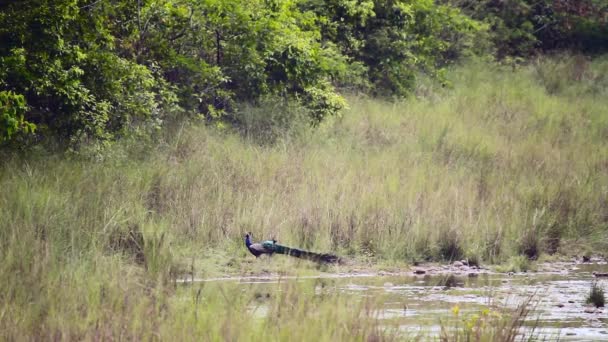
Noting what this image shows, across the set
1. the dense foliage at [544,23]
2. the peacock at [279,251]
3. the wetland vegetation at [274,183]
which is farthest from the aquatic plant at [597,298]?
the dense foliage at [544,23]

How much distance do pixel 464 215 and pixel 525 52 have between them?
14.6 metres

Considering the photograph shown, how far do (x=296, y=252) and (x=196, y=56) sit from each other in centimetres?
653

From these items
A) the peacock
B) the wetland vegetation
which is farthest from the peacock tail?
the wetland vegetation

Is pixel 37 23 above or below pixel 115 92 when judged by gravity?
above

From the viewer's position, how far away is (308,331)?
6043 mm

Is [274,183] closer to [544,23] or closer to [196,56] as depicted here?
[196,56]

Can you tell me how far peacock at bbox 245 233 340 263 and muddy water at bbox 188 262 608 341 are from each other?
20 cm

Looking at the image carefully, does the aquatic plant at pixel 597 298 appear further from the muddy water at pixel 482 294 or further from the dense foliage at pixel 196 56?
the dense foliage at pixel 196 56

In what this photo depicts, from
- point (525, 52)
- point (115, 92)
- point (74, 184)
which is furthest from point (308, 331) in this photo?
point (525, 52)

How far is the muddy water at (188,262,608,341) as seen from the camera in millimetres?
7770

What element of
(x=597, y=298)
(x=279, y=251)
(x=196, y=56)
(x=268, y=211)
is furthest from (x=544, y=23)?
(x=597, y=298)

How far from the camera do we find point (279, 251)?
1007 centimetres

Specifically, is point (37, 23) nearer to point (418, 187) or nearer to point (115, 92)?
point (115, 92)

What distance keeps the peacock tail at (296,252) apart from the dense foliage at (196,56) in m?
2.71
